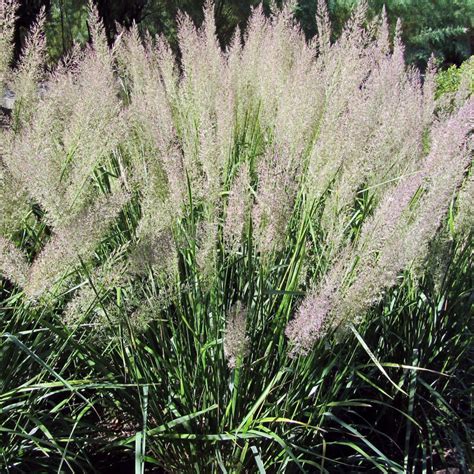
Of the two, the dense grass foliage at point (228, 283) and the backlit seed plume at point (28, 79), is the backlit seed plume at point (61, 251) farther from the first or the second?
the backlit seed plume at point (28, 79)

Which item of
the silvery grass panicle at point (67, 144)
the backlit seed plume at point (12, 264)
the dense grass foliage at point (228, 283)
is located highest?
the silvery grass panicle at point (67, 144)

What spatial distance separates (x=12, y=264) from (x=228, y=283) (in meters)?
0.99

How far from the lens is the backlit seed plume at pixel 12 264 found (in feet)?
5.83

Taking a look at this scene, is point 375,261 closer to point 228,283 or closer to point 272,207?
point 272,207

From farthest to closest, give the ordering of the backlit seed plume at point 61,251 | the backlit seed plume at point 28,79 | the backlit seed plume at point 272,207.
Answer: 1. the backlit seed plume at point 28,79
2. the backlit seed plume at point 272,207
3. the backlit seed plume at point 61,251

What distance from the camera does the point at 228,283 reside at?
2.58m

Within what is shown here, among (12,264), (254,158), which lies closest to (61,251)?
(12,264)

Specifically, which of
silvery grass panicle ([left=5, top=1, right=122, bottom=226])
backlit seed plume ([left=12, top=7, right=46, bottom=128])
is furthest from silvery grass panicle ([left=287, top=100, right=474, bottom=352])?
backlit seed plume ([left=12, top=7, right=46, bottom=128])

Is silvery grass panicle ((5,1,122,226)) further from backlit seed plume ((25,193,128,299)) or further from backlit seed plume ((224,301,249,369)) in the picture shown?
backlit seed plume ((224,301,249,369))

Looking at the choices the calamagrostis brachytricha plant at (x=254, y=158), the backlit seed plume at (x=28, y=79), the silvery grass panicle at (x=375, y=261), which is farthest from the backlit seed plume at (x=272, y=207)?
the backlit seed plume at (x=28, y=79)

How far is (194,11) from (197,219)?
865cm

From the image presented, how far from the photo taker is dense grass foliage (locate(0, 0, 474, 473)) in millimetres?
1855

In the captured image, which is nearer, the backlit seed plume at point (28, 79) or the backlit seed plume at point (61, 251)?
the backlit seed plume at point (61, 251)

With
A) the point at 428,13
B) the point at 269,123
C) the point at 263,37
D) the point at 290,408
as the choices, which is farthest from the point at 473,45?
the point at 290,408
